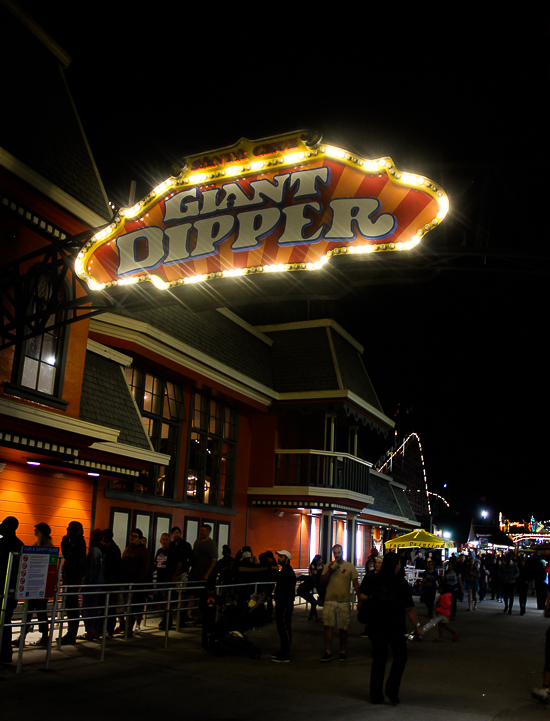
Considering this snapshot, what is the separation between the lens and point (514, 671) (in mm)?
10008

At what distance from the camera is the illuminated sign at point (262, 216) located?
309 inches

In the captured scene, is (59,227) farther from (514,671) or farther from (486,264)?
(514,671)

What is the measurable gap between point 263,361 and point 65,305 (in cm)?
1323

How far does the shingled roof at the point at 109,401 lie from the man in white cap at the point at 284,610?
4733mm

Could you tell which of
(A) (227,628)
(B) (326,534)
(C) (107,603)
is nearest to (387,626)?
(A) (227,628)

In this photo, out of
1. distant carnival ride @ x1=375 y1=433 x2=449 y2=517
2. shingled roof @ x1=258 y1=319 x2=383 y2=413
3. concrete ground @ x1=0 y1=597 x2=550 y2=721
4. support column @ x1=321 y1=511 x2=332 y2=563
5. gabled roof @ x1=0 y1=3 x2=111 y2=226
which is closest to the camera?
concrete ground @ x1=0 y1=597 x2=550 y2=721

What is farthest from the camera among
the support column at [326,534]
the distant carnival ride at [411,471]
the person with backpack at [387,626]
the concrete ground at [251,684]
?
the distant carnival ride at [411,471]

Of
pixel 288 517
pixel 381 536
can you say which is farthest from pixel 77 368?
pixel 381 536

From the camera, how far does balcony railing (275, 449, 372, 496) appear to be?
836 inches

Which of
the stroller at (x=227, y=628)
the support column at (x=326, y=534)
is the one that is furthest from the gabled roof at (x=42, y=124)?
the support column at (x=326, y=534)

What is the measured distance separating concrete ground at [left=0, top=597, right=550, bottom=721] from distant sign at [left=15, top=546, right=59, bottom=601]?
92 centimetres

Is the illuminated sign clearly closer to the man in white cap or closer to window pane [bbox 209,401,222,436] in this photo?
the man in white cap

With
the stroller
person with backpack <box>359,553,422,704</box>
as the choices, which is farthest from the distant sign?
person with backpack <box>359,553,422,704</box>

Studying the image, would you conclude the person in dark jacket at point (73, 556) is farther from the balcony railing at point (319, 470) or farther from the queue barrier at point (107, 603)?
the balcony railing at point (319, 470)
